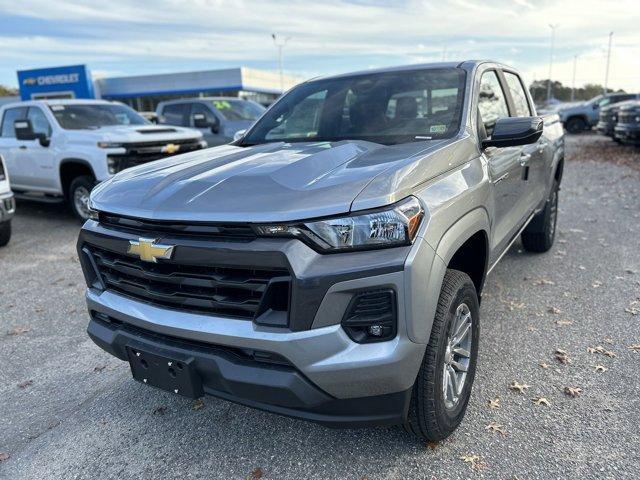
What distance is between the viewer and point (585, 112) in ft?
74.3

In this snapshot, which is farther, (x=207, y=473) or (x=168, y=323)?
(x=207, y=473)

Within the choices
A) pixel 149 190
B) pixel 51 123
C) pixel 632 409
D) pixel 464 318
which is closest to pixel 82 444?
pixel 149 190

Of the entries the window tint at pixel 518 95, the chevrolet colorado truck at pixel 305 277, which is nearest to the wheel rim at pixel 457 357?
the chevrolet colorado truck at pixel 305 277

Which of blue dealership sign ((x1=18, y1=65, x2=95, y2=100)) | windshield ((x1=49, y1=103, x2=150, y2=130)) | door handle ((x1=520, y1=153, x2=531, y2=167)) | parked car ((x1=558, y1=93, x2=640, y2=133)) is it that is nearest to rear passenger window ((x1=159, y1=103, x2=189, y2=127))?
windshield ((x1=49, y1=103, x2=150, y2=130))

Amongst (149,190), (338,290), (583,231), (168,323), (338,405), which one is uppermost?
(149,190)

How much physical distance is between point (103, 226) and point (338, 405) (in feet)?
4.77

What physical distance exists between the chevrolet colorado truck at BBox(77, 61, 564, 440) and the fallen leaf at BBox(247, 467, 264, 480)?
530mm

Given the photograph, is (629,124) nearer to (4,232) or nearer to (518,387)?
(518,387)

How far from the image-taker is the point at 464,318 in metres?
2.62

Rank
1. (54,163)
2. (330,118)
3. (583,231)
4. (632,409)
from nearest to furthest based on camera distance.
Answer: (632,409)
(330,118)
(583,231)
(54,163)

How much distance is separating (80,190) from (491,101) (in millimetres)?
6320

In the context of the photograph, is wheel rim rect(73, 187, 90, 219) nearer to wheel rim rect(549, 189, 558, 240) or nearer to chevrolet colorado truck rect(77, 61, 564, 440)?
chevrolet colorado truck rect(77, 61, 564, 440)

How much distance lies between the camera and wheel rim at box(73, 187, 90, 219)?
776 cm

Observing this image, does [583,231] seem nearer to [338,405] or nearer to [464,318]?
[464,318]
